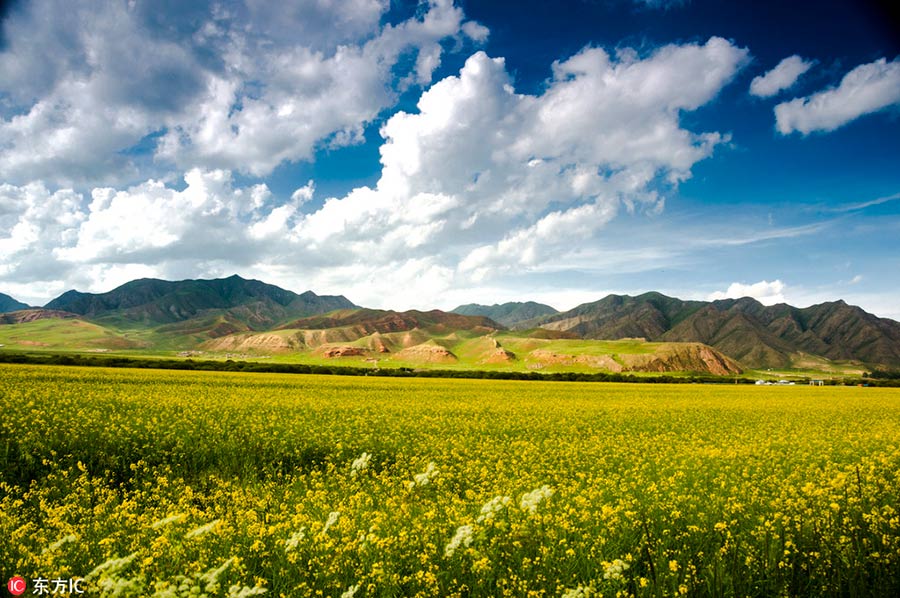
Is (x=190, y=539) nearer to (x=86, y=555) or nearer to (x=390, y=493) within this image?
(x=86, y=555)

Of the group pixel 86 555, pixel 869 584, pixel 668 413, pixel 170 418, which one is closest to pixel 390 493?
pixel 86 555

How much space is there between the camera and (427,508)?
9297mm

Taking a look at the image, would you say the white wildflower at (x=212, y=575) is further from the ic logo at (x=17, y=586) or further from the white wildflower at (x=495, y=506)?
the ic logo at (x=17, y=586)

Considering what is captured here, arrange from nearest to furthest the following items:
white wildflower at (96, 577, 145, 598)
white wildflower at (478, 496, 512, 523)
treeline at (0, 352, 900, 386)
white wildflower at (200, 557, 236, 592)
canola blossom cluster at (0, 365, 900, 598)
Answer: white wildflower at (96, 577, 145, 598)
white wildflower at (200, 557, 236, 592)
white wildflower at (478, 496, 512, 523)
canola blossom cluster at (0, 365, 900, 598)
treeline at (0, 352, 900, 386)

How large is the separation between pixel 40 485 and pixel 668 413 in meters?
31.0

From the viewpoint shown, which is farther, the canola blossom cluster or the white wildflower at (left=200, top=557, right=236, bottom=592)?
the canola blossom cluster

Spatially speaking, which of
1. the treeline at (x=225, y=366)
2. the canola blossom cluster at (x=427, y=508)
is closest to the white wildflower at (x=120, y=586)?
the canola blossom cluster at (x=427, y=508)

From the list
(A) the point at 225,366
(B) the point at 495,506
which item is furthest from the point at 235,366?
(B) the point at 495,506

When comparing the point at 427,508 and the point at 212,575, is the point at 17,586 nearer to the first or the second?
the point at 212,575

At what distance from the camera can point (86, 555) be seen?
6.66 metres

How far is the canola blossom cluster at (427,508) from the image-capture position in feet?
19.5

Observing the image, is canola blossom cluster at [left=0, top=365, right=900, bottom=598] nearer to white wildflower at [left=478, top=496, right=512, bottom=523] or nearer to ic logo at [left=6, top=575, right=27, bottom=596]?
Answer: white wildflower at [left=478, top=496, right=512, bottom=523]

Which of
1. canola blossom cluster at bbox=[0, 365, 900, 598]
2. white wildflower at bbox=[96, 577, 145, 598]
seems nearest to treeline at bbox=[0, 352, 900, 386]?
canola blossom cluster at bbox=[0, 365, 900, 598]

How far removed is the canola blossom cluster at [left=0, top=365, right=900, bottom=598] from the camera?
19.5 ft
